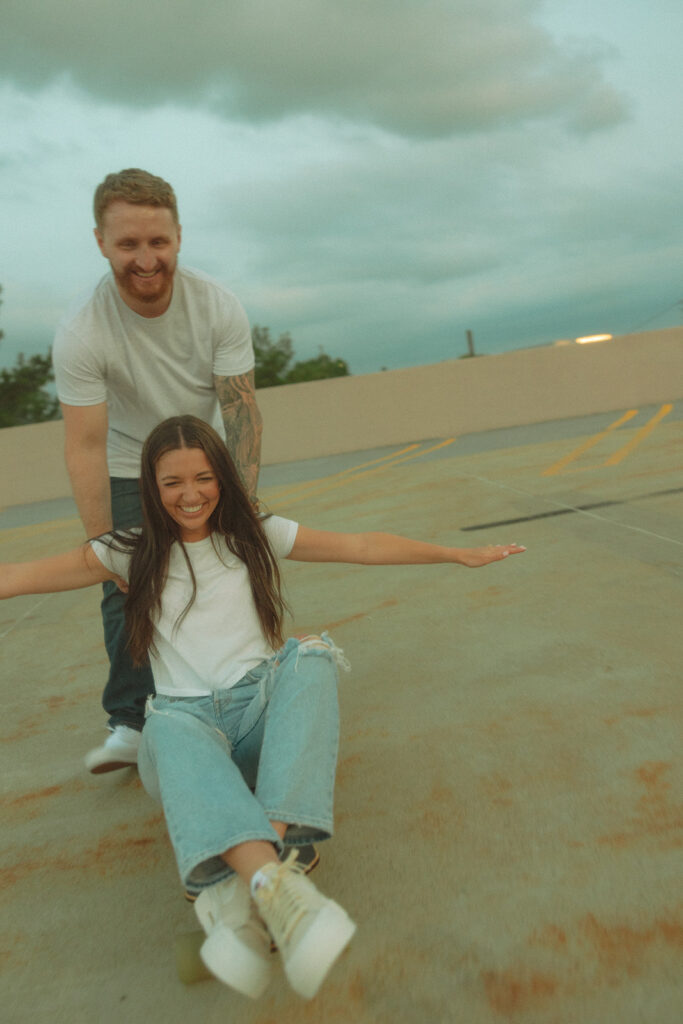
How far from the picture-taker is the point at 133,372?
288 centimetres

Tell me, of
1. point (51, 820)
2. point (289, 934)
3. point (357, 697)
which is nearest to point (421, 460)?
point (357, 697)

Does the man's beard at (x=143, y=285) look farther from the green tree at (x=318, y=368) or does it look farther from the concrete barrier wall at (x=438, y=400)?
the green tree at (x=318, y=368)

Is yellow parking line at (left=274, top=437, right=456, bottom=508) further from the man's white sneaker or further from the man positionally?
the man's white sneaker

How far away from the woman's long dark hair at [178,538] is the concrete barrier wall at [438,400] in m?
15.9

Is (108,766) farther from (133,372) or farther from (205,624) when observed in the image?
(133,372)

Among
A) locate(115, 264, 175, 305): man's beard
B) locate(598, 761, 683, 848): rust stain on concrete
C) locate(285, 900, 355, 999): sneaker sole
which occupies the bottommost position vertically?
locate(598, 761, 683, 848): rust stain on concrete

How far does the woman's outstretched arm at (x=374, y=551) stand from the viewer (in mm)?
2559

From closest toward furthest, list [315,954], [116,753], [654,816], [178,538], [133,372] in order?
1. [315,954]
2. [654,816]
3. [178,538]
4. [116,753]
5. [133,372]

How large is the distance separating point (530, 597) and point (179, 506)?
2.31 metres

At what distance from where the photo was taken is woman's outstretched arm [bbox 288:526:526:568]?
256 centimetres

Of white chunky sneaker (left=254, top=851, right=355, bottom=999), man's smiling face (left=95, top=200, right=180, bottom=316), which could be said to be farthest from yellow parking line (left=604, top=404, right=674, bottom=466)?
white chunky sneaker (left=254, top=851, right=355, bottom=999)

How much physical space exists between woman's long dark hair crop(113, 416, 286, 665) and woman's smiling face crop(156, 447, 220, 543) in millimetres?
22

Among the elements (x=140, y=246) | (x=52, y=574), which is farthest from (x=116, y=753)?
(x=140, y=246)

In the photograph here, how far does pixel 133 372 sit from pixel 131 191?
579 mm
